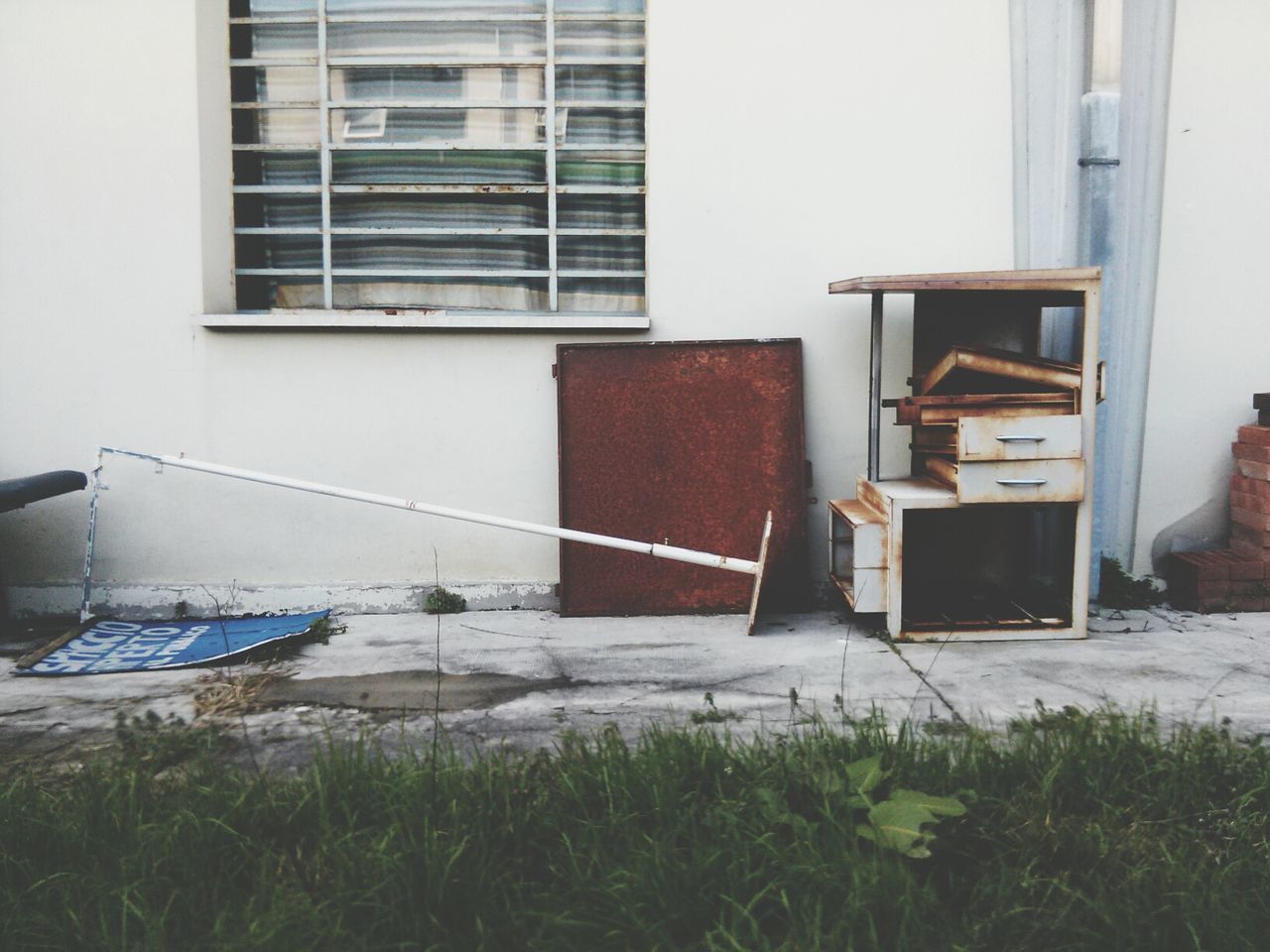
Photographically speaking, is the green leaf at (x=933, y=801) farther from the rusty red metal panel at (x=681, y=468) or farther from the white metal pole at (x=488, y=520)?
the rusty red metal panel at (x=681, y=468)

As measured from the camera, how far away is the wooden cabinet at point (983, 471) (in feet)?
12.5

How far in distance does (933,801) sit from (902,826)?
140mm

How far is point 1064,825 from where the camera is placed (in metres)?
2.27

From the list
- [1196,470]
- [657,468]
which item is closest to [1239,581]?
[1196,470]

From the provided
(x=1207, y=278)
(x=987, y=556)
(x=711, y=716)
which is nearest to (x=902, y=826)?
(x=711, y=716)

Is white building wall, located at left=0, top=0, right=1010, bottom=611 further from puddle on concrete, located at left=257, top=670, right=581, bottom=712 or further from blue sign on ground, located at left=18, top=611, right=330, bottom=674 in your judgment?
Result: puddle on concrete, located at left=257, top=670, right=581, bottom=712

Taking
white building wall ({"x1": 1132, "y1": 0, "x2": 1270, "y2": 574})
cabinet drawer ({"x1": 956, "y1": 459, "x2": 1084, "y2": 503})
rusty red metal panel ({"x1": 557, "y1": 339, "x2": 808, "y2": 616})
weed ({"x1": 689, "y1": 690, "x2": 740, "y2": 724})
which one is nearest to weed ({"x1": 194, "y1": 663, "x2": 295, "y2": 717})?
rusty red metal panel ({"x1": 557, "y1": 339, "x2": 808, "y2": 616})

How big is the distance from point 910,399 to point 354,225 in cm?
267

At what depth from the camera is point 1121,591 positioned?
15.0 feet

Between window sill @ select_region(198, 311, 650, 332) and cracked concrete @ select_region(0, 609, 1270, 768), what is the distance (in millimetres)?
1298

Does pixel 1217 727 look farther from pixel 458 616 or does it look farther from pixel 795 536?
pixel 458 616

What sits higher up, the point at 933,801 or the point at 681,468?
the point at 681,468

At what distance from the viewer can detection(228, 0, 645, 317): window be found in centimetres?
469

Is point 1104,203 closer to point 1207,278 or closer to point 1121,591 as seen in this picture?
point 1207,278
